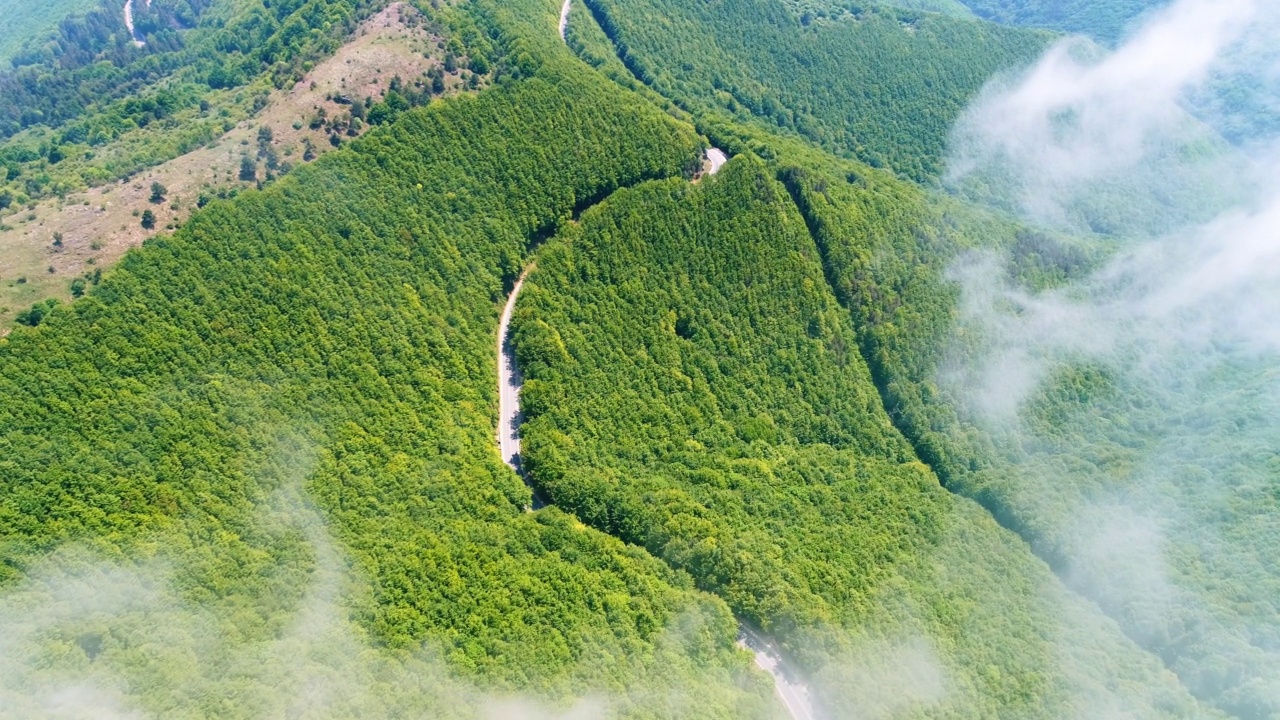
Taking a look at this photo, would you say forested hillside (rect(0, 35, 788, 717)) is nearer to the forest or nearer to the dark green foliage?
the forest

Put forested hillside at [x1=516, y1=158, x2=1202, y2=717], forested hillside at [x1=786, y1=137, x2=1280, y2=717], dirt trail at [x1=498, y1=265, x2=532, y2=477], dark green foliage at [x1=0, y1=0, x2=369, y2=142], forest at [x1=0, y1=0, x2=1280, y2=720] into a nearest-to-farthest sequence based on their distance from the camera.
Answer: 1. forest at [x1=0, y1=0, x2=1280, y2=720]
2. forested hillside at [x1=516, y1=158, x2=1202, y2=717]
3. forested hillside at [x1=786, y1=137, x2=1280, y2=717]
4. dirt trail at [x1=498, y1=265, x2=532, y2=477]
5. dark green foliage at [x1=0, y1=0, x2=369, y2=142]

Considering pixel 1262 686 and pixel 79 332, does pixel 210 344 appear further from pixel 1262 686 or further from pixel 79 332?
pixel 1262 686

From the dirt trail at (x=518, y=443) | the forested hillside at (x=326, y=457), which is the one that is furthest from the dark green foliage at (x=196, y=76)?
the dirt trail at (x=518, y=443)

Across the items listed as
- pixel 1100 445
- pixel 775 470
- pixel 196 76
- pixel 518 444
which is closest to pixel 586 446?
pixel 518 444

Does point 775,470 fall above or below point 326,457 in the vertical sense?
above

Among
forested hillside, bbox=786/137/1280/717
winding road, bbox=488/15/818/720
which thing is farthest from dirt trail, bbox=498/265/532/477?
forested hillside, bbox=786/137/1280/717

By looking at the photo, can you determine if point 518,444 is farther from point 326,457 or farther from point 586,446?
point 326,457

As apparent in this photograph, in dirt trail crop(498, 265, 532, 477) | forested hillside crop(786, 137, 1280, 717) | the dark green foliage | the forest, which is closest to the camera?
the forest

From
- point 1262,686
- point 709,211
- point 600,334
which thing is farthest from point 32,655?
point 1262,686

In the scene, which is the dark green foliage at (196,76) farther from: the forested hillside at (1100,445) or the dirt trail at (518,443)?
the forested hillside at (1100,445)
